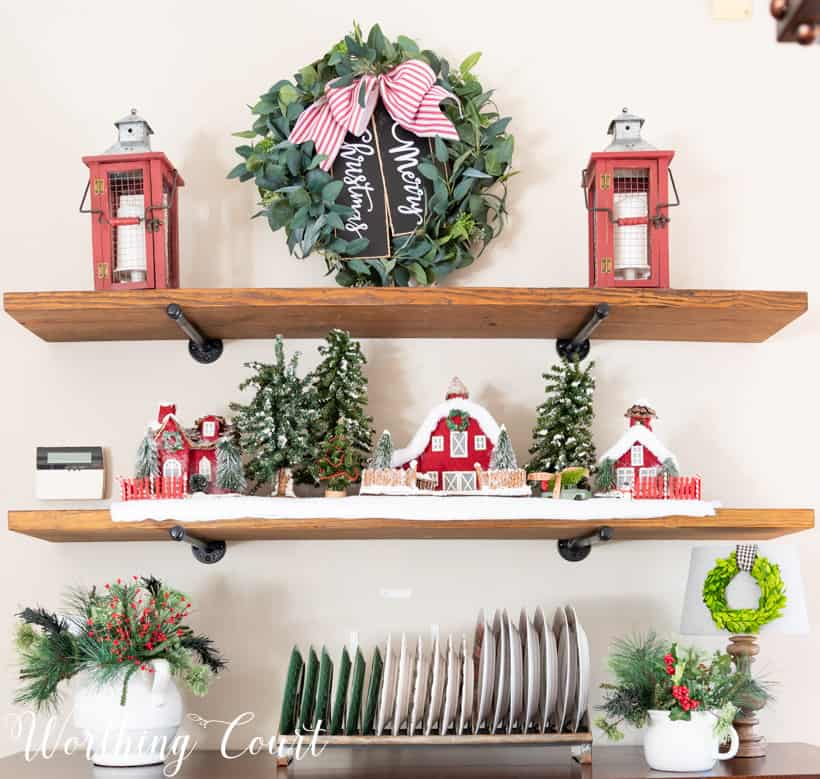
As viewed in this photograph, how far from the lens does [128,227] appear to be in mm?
2023

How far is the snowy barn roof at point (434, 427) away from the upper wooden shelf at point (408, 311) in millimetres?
159

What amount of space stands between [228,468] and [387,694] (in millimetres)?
460

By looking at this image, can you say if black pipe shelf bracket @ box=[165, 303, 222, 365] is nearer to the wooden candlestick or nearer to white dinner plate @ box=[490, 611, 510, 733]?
white dinner plate @ box=[490, 611, 510, 733]

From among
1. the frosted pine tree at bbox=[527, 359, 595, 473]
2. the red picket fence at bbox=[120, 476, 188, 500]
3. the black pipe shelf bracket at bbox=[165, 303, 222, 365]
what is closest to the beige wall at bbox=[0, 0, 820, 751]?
the black pipe shelf bracket at bbox=[165, 303, 222, 365]

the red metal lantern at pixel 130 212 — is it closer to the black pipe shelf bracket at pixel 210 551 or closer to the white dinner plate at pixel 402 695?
the black pipe shelf bracket at pixel 210 551

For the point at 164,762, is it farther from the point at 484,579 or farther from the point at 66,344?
the point at 66,344

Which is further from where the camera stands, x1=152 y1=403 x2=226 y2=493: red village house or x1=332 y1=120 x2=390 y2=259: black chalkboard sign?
x1=332 y1=120 x2=390 y2=259: black chalkboard sign

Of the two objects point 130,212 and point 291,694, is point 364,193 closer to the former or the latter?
point 130,212

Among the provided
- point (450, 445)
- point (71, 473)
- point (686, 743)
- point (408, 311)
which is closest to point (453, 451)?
point (450, 445)

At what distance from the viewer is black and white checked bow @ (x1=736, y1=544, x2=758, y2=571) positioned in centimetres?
196

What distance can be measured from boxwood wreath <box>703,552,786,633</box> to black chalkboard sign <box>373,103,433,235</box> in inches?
32.3

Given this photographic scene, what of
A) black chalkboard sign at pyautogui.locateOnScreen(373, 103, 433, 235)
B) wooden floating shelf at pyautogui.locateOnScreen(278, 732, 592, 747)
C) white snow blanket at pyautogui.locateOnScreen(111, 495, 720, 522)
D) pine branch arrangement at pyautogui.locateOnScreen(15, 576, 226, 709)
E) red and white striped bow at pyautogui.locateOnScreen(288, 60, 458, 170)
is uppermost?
red and white striped bow at pyautogui.locateOnScreen(288, 60, 458, 170)

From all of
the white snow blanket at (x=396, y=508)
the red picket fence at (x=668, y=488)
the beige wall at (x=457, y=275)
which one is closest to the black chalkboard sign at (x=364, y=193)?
the beige wall at (x=457, y=275)

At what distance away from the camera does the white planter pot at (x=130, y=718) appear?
1.86m
